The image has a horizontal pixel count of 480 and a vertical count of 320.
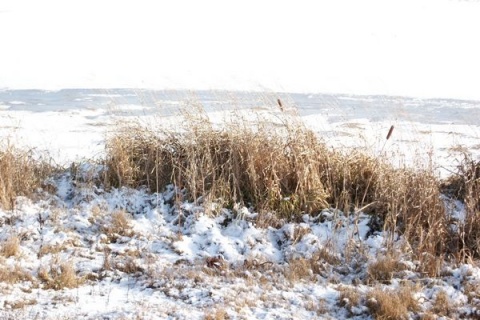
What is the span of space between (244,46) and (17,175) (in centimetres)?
1190

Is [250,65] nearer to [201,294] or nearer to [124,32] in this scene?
[124,32]

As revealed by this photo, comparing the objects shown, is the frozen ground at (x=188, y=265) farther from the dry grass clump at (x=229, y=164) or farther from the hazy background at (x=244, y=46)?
the hazy background at (x=244, y=46)

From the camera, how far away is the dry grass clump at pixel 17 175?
255 inches

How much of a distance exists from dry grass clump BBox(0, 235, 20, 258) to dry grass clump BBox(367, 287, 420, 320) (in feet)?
10.2

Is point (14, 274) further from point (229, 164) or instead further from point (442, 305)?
point (442, 305)

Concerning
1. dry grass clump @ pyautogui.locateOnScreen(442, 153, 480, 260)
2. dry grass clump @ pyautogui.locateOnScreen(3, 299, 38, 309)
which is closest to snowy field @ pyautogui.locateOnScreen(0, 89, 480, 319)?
dry grass clump @ pyautogui.locateOnScreen(3, 299, 38, 309)

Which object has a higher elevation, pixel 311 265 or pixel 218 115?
pixel 218 115

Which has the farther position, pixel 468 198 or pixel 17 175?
pixel 17 175

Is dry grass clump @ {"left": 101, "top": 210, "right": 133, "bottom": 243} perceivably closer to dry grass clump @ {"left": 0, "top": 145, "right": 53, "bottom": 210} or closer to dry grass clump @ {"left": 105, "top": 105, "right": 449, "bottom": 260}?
dry grass clump @ {"left": 105, "top": 105, "right": 449, "bottom": 260}

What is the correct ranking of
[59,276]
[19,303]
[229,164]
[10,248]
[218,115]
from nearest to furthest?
[19,303], [59,276], [10,248], [229,164], [218,115]

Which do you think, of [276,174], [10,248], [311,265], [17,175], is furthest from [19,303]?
[276,174]

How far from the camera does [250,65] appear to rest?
15.6m

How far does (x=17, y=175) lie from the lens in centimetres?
680

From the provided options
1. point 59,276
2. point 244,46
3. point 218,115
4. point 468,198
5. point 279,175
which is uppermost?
point 244,46
